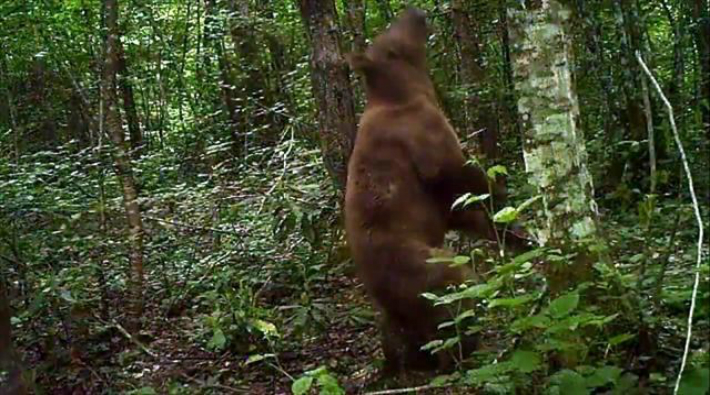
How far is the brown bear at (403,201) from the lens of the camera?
16.1ft

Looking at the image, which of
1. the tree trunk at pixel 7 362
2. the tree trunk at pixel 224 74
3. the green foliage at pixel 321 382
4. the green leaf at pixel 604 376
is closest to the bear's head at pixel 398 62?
the green foliage at pixel 321 382

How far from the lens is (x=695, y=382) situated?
9.64 ft

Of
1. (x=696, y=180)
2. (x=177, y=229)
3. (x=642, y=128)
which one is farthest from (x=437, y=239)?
(x=177, y=229)

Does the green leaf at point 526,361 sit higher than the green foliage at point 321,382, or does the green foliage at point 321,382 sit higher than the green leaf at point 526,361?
the green leaf at point 526,361

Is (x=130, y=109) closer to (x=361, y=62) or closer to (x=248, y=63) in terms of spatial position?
(x=248, y=63)

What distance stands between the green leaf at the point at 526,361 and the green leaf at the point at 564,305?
0.18 meters

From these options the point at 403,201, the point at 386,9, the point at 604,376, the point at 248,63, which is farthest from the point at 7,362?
the point at 248,63

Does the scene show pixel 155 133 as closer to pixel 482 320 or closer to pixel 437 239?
pixel 437 239

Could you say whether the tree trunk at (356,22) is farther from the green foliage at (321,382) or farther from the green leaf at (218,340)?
the green foliage at (321,382)

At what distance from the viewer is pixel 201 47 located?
42.8ft

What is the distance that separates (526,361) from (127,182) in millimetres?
4744

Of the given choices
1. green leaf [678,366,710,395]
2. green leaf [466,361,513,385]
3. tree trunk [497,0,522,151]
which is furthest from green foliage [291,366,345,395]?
tree trunk [497,0,522,151]

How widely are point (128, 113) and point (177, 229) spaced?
5.51m

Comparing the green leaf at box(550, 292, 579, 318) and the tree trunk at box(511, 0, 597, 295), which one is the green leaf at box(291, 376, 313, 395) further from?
the tree trunk at box(511, 0, 597, 295)
